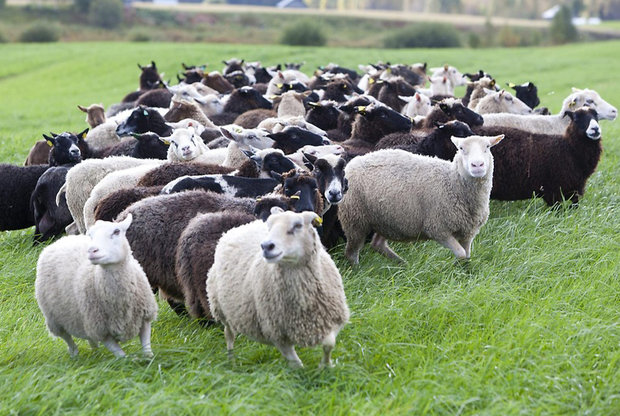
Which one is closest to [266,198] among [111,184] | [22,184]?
[111,184]

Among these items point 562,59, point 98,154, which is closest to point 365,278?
point 98,154

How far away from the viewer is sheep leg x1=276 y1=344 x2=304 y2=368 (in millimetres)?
4141

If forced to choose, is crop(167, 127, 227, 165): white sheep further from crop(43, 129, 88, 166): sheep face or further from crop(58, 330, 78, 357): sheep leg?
crop(58, 330, 78, 357): sheep leg

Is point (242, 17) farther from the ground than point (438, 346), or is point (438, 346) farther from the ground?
point (438, 346)

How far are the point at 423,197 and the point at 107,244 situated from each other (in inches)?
106

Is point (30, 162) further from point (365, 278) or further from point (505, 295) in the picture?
point (505, 295)

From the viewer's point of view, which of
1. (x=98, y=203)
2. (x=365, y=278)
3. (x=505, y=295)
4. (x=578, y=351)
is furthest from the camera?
(x=98, y=203)

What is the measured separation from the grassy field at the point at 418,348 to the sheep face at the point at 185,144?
1606mm

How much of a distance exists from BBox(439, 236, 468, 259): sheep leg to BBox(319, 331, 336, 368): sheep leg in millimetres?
2042

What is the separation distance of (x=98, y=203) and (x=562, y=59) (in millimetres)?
30441

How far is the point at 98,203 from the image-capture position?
6250 millimetres

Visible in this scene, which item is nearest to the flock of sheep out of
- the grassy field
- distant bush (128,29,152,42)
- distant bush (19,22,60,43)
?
the grassy field

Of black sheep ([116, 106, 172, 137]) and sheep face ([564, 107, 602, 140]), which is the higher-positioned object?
sheep face ([564, 107, 602, 140])

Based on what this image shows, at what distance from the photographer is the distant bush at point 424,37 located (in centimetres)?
4191
